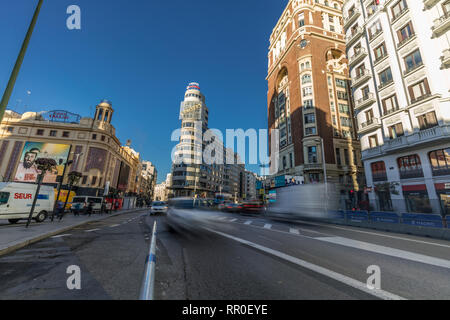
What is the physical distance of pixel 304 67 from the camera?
40.5 m

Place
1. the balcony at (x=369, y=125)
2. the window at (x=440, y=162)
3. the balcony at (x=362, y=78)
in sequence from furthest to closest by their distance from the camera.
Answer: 1. the balcony at (x=362, y=78)
2. the balcony at (x=369, y=125)
3. the window at (x=440, y=162)

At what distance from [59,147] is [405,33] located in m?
58.9

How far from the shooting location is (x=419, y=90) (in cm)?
1928

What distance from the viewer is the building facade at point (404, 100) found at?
17281 millimetres

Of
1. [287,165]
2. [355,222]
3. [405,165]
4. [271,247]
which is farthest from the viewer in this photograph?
[287,165]

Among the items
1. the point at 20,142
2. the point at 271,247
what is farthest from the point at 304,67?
the point at 20,142

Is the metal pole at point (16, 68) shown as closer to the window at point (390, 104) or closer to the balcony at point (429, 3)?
the window at point (390, 104)

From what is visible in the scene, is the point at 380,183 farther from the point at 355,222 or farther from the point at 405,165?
the point at 355,222

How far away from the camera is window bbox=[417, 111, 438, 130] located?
17.7 meters

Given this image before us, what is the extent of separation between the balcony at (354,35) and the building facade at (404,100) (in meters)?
0.15

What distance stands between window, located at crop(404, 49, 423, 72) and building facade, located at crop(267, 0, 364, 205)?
532 inches

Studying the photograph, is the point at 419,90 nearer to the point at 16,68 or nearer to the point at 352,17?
the point at 352,17

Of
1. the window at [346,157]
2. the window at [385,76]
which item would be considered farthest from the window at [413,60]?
the window at [346,157]

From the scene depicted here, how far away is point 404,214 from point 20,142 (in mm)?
59959
